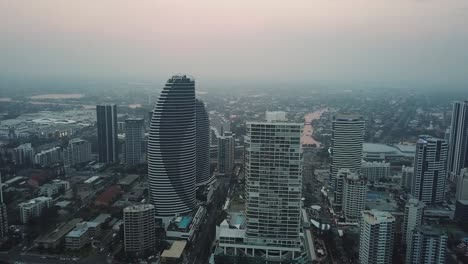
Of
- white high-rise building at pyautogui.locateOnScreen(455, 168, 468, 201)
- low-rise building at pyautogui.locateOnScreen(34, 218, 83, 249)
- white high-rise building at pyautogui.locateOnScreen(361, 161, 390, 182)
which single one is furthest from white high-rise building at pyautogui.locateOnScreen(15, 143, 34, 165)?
white high-rise building at pyautogui.locateOnScreen(455, 168, 468, 201)

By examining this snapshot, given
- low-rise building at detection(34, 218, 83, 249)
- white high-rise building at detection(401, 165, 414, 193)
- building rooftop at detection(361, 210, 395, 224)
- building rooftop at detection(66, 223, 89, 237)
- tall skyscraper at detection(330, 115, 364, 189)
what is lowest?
low-rise building at detection(34, 218, 83, 249)

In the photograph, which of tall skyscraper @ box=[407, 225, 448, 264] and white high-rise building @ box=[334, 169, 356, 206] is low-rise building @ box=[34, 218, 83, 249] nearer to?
white high-rise building @ box=[334, 169, 356, 206]

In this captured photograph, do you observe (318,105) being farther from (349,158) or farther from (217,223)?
(217,223)

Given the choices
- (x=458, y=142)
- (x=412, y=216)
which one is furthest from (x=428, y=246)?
(x=458, y=142)

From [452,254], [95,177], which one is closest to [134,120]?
[95,177]

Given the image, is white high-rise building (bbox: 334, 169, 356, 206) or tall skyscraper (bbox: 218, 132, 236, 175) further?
tall skyscraper (bbox: 218, 132, 236, 175)

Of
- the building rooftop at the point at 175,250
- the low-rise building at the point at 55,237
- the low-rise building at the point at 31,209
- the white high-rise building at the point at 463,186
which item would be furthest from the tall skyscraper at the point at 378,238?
the low-rise building at the point at 31,209

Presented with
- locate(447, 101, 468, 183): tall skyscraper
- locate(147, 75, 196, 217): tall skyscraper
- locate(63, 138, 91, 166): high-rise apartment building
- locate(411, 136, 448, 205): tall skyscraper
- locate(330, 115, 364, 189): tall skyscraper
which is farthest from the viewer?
locate(63, 138, 91, 166): high-rise apartment building

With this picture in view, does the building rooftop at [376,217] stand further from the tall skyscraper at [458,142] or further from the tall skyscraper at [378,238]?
the tall skyscraper at [458,142]
